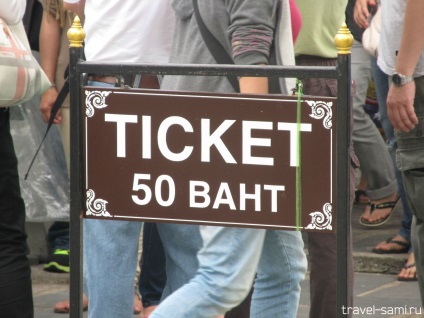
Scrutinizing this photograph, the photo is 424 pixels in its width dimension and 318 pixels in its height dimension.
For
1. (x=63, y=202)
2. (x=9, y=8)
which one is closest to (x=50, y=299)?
(x=63, y=202)

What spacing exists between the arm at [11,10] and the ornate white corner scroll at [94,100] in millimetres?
923

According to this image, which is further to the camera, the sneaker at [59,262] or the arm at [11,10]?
the sneaker at [59,262]

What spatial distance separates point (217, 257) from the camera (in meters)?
3.48

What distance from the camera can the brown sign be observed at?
316 cm

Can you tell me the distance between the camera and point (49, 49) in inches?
220

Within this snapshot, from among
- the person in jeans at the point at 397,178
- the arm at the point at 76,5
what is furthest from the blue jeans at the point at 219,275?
the person in jeans at the point at 397,178

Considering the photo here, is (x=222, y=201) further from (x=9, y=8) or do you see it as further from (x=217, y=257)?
(x=9, y=8)

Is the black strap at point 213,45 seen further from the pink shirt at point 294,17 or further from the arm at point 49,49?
the arm at point 49,49

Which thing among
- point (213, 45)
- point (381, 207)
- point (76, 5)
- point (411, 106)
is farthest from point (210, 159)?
point (381, 207)

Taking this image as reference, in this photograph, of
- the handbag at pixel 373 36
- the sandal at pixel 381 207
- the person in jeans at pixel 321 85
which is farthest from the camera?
the sandal at pixel 381 207

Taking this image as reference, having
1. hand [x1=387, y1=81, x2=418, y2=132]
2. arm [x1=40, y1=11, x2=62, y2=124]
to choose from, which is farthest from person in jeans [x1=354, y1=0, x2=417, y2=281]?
hand [x1=387, y1=81, x2=418, y2=132]

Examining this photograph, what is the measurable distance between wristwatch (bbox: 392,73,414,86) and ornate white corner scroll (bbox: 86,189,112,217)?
1.32m

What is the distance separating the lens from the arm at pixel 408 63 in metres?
3.97

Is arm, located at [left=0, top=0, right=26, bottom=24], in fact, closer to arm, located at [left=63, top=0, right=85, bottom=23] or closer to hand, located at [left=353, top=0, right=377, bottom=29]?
arm, located at [left=63, top=0, right=85, bottom=23]
